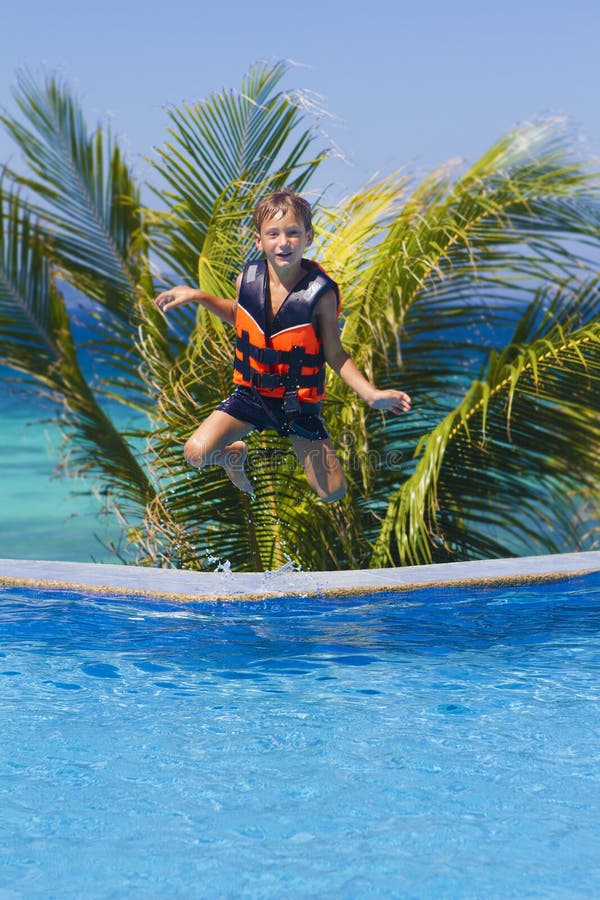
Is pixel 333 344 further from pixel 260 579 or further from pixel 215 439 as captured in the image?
pixel 260 579

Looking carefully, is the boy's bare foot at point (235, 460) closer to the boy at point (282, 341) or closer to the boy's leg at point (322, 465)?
the boy at point (282, 341)

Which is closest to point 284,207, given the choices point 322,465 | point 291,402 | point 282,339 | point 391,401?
point 282,339

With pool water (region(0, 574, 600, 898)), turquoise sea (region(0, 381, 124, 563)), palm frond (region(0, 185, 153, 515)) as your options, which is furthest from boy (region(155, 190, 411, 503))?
turquoise sea (region(0, 381, 124, 563))

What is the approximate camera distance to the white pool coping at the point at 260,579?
19.7ft

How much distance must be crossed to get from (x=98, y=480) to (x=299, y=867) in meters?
5.73

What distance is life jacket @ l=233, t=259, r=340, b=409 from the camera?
15.4 feet

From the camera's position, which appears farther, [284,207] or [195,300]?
[195,300]

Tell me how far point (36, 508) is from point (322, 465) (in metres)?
24.1

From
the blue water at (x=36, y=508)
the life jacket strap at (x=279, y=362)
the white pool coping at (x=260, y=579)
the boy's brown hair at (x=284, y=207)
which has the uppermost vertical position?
the boy's brown hair at (x=284, y=207)

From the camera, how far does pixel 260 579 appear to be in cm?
620

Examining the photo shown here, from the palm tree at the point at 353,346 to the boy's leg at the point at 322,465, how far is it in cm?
204

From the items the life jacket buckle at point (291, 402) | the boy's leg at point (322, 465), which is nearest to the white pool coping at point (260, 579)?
the boy's leg at point (322, 465)

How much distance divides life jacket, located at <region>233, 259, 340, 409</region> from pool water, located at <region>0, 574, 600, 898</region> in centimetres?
120

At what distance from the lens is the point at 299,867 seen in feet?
10.5
